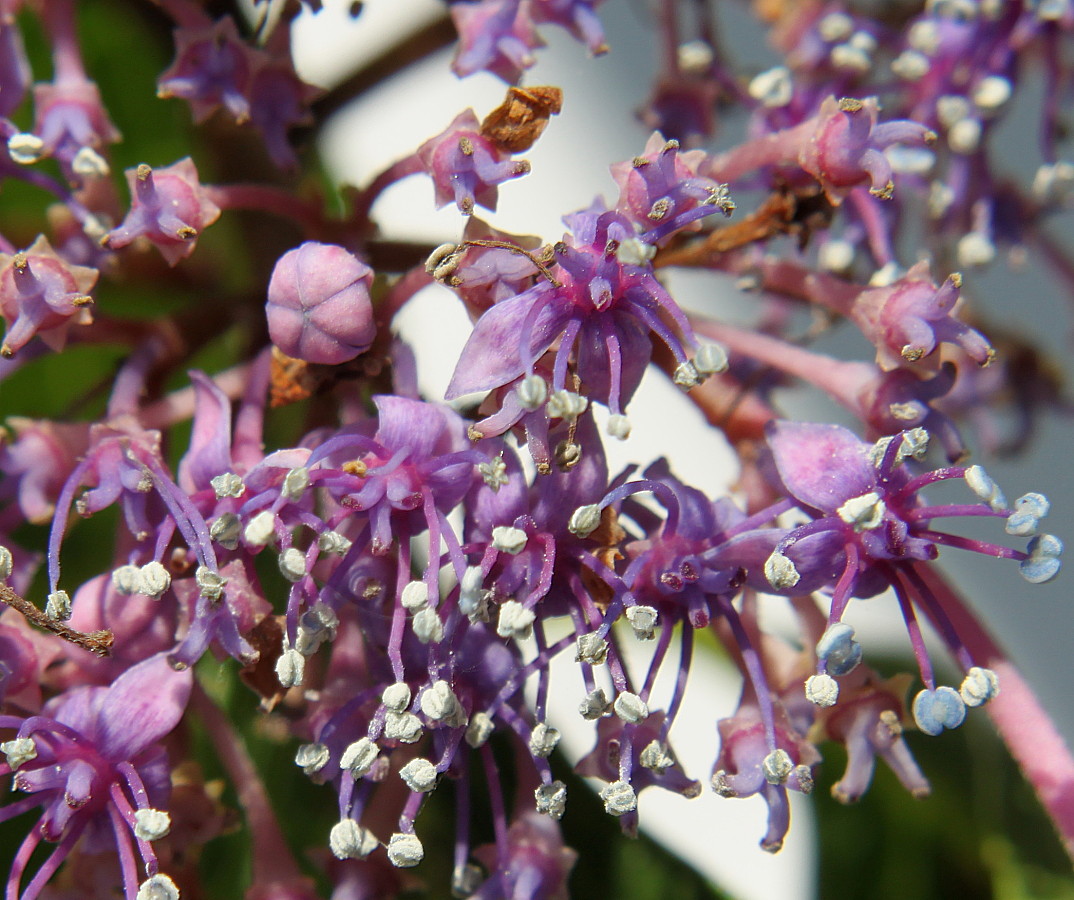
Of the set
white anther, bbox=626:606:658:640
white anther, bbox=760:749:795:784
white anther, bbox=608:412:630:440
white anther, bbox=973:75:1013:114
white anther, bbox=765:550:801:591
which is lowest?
white anther, bbox=760:749:795:784

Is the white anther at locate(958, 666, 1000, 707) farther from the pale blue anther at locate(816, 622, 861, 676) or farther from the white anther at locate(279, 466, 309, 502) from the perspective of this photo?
the white anther at locate(279, 466, 309, 502)

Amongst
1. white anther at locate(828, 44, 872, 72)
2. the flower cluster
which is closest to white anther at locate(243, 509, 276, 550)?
the flower cluster

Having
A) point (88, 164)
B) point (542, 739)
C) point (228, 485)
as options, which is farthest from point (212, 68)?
point (542, 739)

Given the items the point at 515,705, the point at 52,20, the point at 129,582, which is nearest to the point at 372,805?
the point at 515,705

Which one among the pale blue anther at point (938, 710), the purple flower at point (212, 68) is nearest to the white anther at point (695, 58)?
the purple flower at point (212, 68)

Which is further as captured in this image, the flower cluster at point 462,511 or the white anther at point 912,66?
the white anther at point 912,66

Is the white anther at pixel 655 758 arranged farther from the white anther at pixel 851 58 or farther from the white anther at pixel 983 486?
the white anther at pixel 851 58

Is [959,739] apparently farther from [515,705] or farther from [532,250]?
[532,250]
